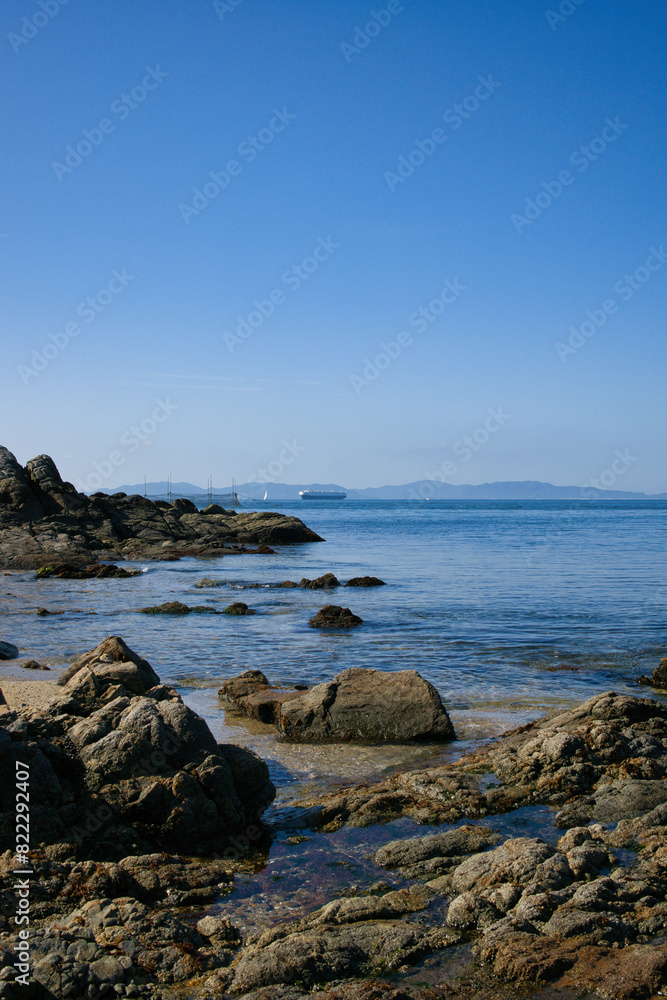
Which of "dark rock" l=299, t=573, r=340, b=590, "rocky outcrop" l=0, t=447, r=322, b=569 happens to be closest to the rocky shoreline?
"dark rock" l=299, t=573, r=340, b=590

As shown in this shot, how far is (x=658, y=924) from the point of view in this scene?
16.4 feet

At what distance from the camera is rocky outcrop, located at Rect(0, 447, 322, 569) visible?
40.3 m

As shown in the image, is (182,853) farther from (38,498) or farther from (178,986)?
(38,498)

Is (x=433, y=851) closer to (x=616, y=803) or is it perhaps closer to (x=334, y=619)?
(x=616, y=803)

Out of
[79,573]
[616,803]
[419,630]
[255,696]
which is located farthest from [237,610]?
[616,803]

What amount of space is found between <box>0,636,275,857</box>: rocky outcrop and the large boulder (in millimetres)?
2594

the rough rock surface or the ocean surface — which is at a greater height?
the rough rock surface

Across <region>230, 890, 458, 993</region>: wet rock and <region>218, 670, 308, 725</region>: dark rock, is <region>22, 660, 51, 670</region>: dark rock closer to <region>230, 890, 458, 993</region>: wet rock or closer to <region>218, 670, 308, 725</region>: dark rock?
<region>218, 670, 308, 725</region>: dark rock

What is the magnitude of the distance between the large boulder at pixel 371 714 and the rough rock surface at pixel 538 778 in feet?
3.35

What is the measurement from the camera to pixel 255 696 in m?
11.7

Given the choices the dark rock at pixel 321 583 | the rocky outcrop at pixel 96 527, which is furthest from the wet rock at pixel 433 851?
the rocky outcrop at pixel 96 527

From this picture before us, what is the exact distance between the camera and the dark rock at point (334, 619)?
20500 millimetres

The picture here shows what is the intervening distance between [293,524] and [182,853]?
54095 mm

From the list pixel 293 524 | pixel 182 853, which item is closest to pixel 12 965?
pixel 182 853
